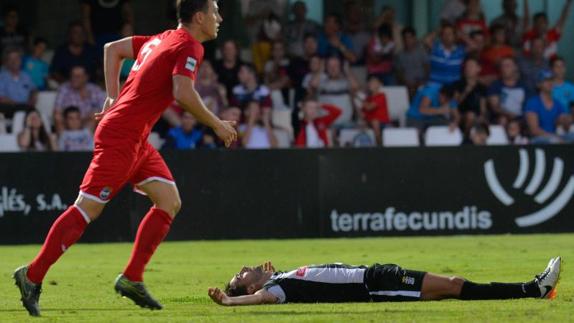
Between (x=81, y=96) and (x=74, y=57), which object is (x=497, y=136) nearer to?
(x=81, y=96)

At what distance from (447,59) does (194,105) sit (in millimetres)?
12914

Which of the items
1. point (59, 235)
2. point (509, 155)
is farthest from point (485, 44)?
point (59, 235)

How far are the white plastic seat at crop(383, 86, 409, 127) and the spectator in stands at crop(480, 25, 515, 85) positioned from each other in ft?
4.80

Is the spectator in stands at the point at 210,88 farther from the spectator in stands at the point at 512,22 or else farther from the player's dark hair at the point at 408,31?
the spectator in stands at the point at 512,22

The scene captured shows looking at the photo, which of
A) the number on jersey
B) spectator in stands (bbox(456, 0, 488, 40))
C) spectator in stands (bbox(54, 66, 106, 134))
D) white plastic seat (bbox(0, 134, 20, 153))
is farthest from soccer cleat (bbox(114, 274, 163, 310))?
spectator in stands (bbox(456, 0, 488, 40))

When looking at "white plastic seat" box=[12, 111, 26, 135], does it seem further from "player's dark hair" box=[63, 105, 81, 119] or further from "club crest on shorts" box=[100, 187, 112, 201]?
"club crest on shorts" box=[100, 187, 112, 201]

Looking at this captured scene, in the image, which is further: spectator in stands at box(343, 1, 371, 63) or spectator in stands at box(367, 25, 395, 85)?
spectator in stands at box(343, 1, 371, 63)

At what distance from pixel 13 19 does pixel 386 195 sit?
7169mm

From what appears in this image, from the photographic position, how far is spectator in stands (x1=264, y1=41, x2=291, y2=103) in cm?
2070

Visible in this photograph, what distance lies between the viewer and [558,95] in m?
20.8

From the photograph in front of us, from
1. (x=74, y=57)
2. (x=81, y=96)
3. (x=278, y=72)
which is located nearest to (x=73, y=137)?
(x=81, y=96)

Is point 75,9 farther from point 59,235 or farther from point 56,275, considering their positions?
point 59,235

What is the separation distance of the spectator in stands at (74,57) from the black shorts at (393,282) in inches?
486

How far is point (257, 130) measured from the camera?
63.7 ft
